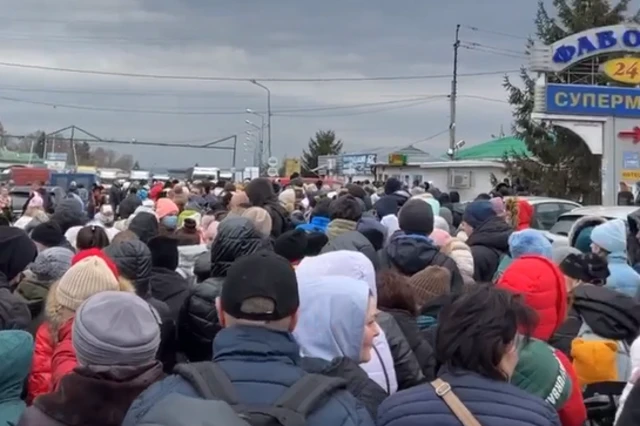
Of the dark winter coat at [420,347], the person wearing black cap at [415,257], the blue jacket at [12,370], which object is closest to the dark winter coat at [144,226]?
the person wearing black cap at [415,257]

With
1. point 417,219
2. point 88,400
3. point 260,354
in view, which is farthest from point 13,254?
point 260,354

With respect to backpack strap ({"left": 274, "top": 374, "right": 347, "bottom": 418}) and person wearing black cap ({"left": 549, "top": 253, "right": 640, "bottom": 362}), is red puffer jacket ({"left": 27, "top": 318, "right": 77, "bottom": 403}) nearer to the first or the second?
backpack strap ({"left": 274, "top": 374, "right": 347, "bottom": 418})

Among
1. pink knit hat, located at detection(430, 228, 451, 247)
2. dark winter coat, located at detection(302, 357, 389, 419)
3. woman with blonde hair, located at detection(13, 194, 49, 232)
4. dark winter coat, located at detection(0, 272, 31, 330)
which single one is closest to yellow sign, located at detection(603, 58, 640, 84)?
woman with blonde hair, located at detection(13, 194, 49, 232)

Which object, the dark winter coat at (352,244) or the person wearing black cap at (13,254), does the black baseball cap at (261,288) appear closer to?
the person wearing black cap at (13,254)

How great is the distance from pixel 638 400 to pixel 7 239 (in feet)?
16.9

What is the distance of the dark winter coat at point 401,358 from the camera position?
4539 millimetres

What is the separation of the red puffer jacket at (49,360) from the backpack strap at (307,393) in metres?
1.55

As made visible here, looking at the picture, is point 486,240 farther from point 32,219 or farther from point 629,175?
point 629,175

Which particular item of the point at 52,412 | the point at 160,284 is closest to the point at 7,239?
the point at 160,284

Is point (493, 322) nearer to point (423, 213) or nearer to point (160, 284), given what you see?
point (160, 284)

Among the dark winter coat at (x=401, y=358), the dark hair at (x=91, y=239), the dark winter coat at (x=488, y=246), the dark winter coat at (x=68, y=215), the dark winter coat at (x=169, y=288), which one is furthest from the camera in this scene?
the dark winter coat at (x=68, y=215)

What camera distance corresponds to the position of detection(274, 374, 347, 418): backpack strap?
9.75ft

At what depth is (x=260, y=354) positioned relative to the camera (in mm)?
3205

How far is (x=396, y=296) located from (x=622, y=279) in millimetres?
2356
